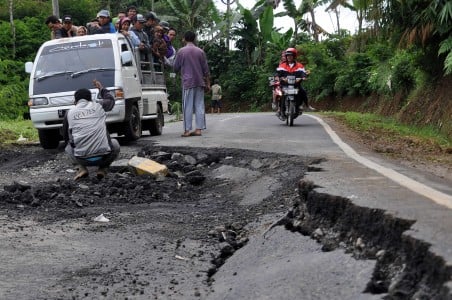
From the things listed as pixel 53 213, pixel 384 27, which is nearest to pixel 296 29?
pixel 384 27

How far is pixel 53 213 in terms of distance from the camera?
653 centimetres

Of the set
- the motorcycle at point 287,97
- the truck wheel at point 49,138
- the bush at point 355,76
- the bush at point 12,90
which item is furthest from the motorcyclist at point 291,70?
the bush at point 355,76

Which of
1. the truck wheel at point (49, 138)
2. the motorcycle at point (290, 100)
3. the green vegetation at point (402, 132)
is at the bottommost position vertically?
the green vegetation at point (402, 132)

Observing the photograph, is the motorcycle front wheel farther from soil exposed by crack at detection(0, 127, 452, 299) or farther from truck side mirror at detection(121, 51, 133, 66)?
soil exposed by crack at detection(0, 127, 452, 299)

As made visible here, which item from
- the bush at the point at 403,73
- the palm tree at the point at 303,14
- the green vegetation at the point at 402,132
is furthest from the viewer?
→ the palm tree at the point at 303,14

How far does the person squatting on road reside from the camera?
8.79 m

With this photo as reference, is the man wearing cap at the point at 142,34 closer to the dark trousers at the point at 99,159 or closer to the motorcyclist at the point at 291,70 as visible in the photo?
the motorcyclist at the point at 291,70

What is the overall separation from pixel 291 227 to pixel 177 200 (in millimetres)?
2756

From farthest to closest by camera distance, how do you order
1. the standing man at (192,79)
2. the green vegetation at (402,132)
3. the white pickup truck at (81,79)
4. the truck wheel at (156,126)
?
the truck wheel at (156,126)
the standing man at (192,79)
the green vegetation at (402,132)
the white pickup truck at (81,79)

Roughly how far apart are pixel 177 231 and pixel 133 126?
655 cm

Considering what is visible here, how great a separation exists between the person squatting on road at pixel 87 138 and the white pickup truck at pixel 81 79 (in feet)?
7.48

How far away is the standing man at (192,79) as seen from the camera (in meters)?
12.8

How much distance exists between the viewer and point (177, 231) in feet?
19.1

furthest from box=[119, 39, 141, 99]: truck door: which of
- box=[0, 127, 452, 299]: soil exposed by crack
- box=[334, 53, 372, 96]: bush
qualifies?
box=[334, 53, 372, 96]: bush
